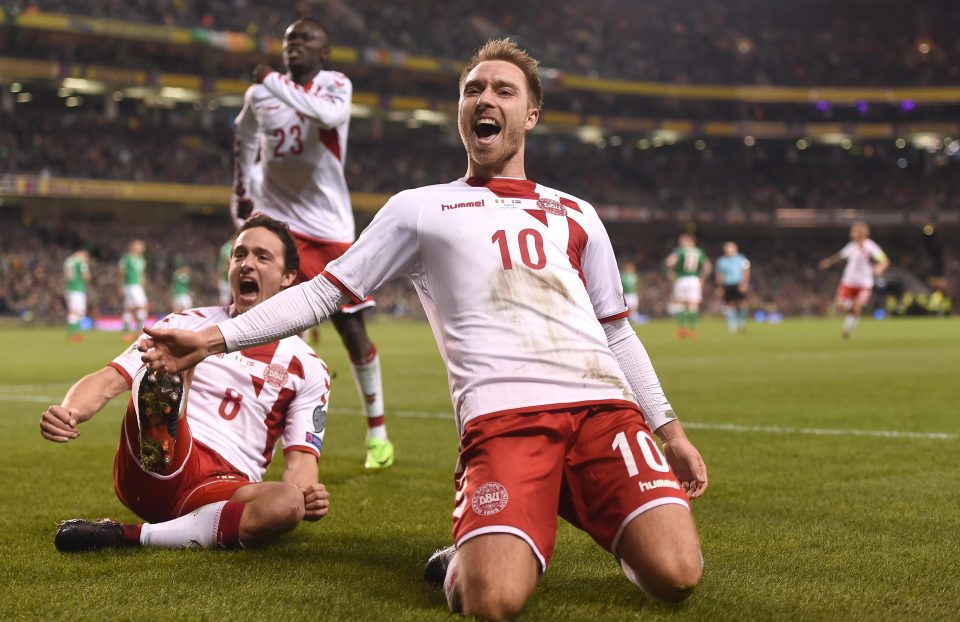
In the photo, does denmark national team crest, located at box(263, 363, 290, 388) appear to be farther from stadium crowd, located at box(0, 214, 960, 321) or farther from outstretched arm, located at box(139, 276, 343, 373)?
stadium crowd, located at box(0, 214, 960, 321)

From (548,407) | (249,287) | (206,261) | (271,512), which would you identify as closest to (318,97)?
(249,287)

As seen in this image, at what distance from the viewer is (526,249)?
3.19 meters

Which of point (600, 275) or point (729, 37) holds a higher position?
point (729, 37)

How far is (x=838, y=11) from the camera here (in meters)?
61.3

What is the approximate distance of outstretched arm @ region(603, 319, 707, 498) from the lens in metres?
3.17

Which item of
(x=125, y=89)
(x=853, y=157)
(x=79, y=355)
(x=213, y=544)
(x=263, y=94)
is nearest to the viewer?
(x=213, y=544)

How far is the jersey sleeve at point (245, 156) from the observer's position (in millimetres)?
6516

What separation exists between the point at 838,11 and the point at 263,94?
202ft

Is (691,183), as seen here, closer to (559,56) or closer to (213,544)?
(559,56)

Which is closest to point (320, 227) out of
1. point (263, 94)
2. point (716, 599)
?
point (263, 94)

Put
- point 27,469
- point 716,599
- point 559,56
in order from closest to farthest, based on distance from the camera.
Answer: point 716,599, point 27,469, point 559,56

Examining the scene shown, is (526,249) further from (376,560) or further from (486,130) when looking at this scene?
(376,560)

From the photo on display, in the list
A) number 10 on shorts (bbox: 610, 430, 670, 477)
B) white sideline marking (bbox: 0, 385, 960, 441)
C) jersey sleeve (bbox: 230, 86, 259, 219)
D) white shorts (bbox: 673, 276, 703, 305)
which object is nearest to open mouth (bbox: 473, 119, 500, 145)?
number 10 on shorts (bbox: 610, 430, 670, 477)

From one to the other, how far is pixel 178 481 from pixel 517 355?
4.45 ft
